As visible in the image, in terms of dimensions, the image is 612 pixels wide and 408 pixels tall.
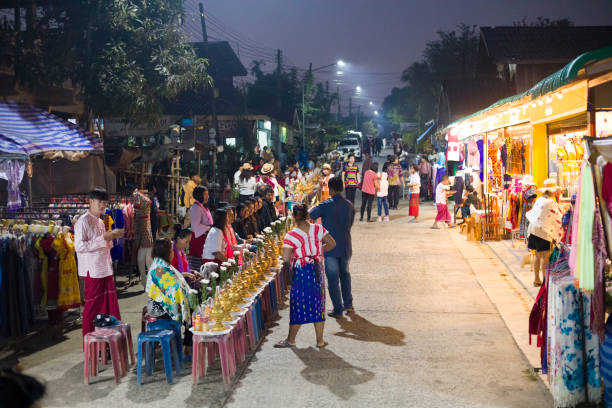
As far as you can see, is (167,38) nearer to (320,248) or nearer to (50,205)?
(50,205)

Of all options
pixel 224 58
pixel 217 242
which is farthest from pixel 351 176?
pixel 224 58

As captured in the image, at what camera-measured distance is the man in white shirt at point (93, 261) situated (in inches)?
286

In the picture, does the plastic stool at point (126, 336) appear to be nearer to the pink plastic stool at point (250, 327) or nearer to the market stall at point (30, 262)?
the pink plastic stool at point (250, 327)

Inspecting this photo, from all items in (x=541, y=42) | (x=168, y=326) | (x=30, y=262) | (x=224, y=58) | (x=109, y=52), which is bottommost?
(x=168, y=326)

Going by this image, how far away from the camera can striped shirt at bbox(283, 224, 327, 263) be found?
7293mm

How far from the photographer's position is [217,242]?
791 centimetres

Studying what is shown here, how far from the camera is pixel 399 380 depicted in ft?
20.6

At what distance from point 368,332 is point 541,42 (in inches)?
767

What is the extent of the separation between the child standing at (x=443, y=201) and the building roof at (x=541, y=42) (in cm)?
727

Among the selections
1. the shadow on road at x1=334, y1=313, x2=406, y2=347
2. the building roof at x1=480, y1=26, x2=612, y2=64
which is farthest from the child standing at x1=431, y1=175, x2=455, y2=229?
the shadow on road at x1=334, y1=313, x2=406, y2=347

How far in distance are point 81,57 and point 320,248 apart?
1082 centimetres

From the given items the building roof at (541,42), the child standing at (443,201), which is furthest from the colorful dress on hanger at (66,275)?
the building roof at (541,42)

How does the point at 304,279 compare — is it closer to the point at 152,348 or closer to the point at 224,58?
the point at 152,348

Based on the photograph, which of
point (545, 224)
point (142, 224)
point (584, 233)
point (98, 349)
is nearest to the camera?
point (584, 233)
